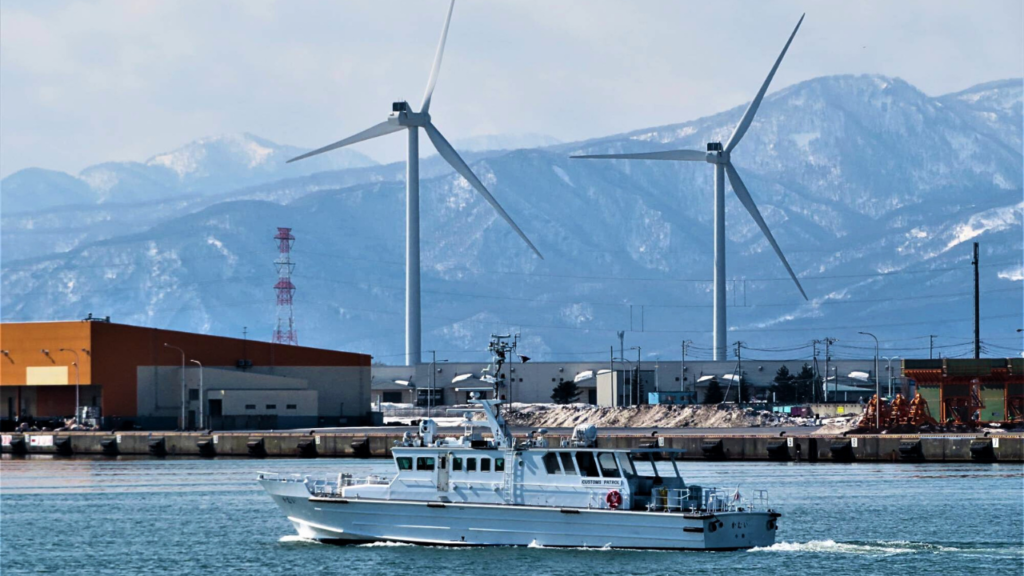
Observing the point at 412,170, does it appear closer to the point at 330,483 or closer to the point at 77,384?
the point at 77,384

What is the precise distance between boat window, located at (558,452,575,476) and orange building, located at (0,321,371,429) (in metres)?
86.9

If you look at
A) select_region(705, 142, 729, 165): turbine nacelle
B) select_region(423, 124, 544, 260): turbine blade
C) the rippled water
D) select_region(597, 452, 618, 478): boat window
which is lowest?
the rippled water

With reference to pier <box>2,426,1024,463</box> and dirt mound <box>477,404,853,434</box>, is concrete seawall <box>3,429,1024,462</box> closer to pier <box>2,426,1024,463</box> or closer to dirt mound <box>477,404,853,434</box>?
pier <box>2,426,1024,463</box>

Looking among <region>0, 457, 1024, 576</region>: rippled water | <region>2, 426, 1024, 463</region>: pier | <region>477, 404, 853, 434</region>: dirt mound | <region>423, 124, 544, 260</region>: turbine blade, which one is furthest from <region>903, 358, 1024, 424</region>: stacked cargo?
<region>423, 124, 544, 260</region>: turbine blade

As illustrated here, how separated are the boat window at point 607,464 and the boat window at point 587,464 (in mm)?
250

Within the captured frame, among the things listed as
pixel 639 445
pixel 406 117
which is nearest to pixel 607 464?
pixel 639 445

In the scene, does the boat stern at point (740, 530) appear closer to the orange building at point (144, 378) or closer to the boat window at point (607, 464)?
the boat window at point (607, 464)

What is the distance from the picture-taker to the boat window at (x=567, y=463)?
52625 millimetres

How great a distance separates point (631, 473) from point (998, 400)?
83273 millimetres

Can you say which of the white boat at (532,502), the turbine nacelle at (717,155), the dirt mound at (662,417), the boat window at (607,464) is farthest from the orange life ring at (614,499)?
the turbine nacelle at (717,155)

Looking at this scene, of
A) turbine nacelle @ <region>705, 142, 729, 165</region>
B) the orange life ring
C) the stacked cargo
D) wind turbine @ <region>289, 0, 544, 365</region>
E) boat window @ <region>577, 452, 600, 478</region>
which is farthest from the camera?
turbine nacelle @ <region>705, 142, 729, 165</region>

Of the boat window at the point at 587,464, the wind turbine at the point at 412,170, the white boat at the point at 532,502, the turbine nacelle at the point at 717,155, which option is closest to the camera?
the white boat at the point at 532,502

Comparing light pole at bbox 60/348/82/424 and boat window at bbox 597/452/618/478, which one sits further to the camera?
light pole at bbox 60/348/82/424

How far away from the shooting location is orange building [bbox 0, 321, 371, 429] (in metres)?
133
